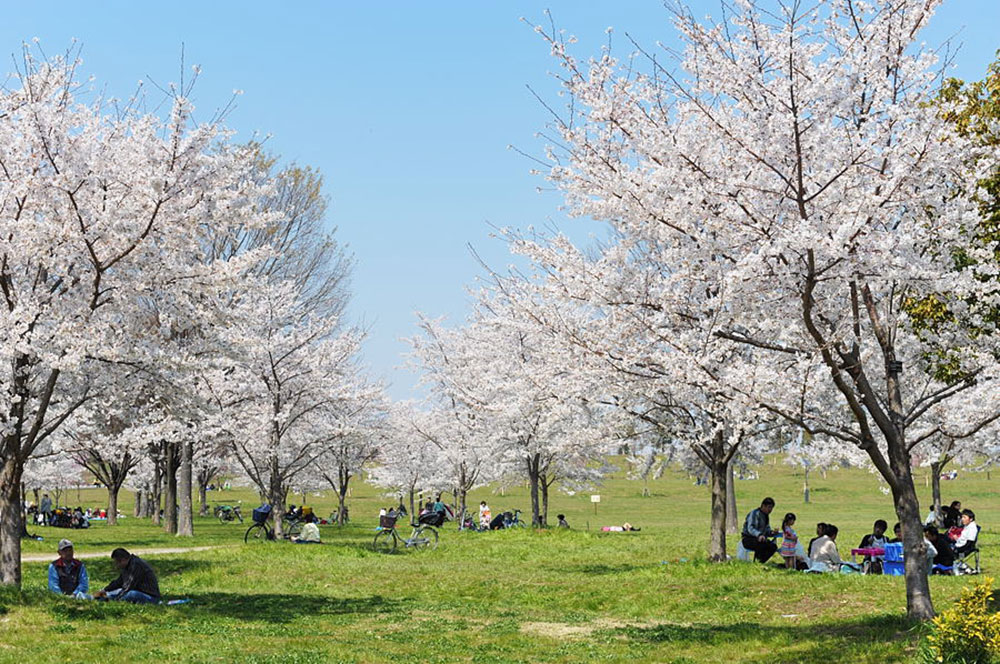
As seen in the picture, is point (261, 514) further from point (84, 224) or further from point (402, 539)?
point (84, 224)

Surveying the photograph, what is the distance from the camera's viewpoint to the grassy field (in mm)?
10000

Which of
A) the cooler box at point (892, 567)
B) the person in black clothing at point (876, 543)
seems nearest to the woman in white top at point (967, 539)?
the person in black clothing at point (876, 543)

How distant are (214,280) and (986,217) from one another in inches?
354

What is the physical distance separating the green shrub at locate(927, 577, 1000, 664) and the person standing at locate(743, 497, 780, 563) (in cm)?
959

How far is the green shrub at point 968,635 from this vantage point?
7.49 meters

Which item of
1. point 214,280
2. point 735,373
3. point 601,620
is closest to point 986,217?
point 735,373

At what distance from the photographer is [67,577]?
13000mm

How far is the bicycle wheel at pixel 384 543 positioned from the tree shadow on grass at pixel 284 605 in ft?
29.5

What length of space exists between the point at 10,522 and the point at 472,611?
6.13m

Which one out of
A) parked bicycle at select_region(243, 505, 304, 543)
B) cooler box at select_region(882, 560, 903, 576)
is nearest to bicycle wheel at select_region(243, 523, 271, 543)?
parked bicycle at select_region(243, 505, 304, 543)

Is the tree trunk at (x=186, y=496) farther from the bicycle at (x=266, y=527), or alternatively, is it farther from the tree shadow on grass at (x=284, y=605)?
the tree shadow on grass at (x=284, y=605)

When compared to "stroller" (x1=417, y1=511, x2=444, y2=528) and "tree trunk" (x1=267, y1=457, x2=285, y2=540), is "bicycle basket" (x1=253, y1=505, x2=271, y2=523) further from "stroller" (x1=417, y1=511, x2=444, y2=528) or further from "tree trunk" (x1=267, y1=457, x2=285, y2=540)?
"stroller" (x1=417, y1=511, x2=444, y2=528)

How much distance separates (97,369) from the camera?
12953 millimetres

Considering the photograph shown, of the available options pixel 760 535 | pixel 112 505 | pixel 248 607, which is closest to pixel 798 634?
pixel 760 535
